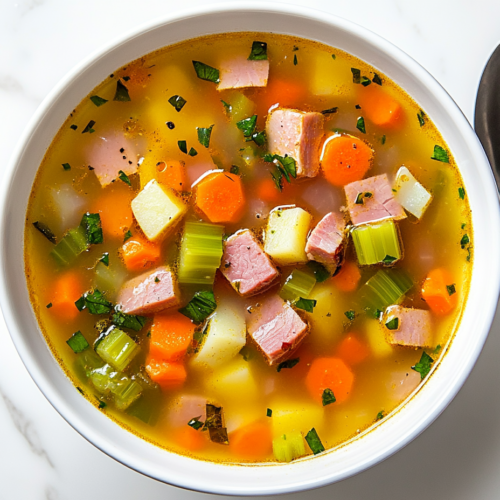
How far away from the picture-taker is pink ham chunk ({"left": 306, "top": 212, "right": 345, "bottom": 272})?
200 centimetres

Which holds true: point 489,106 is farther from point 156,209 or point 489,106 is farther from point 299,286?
point 156,209

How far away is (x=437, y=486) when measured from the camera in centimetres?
228

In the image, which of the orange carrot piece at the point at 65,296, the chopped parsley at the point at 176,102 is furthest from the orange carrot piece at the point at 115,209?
the chopped parsley at the point at 176,102

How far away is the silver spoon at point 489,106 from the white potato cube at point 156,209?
1315 millimetres

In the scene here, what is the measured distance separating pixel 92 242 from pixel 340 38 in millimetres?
1252

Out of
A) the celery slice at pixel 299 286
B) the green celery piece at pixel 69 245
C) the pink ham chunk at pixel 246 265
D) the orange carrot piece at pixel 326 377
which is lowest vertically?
the orange carrot piece at pixel 326 377

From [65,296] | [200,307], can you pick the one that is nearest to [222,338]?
[200,307]

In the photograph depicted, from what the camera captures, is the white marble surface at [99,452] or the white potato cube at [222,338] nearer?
the white potato cube at [222,338]

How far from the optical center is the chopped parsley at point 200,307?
6.87 feet

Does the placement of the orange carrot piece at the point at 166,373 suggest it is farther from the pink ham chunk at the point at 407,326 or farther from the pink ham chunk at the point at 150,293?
the pink ham chunk at the point at 407,326

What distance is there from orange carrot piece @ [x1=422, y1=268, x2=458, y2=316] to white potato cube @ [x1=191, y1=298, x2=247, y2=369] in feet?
2.48

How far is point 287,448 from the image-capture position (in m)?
2.11

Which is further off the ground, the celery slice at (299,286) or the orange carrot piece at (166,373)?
the celery slice at (299,286)

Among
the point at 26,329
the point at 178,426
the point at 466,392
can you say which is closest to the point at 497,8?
the point at 466,392
